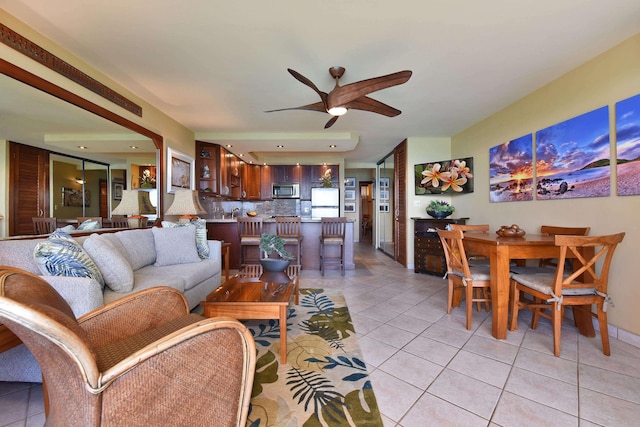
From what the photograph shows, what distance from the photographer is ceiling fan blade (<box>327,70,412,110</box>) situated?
200cm

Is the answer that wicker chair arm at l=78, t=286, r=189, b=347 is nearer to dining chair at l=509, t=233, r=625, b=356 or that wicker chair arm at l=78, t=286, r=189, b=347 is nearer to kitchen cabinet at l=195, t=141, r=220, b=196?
dining chair at l=509, t=233, r=625, b=356

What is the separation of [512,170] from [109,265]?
4256 millimetres

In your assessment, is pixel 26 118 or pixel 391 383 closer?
pixel 391 383

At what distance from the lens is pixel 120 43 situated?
2.12 m

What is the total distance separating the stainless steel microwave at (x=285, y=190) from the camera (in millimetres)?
6734

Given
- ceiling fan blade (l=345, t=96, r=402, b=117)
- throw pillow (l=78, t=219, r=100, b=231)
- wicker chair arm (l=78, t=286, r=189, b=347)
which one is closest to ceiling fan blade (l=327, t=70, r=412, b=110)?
ceiling fan blade (l=345, t=96, r=402, b=117)

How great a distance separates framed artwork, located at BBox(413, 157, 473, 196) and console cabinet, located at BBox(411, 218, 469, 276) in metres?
0.54

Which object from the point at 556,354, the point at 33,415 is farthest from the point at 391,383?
the point at 33,415

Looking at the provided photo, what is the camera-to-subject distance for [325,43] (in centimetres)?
212

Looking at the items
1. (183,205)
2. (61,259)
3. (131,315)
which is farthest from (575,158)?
(183,205)

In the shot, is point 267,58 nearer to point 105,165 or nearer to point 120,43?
point 120,43

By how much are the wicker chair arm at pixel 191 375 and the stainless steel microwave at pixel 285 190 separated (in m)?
5.83

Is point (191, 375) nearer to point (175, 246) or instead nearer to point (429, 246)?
point (175, 246)

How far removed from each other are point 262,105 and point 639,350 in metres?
4.20
